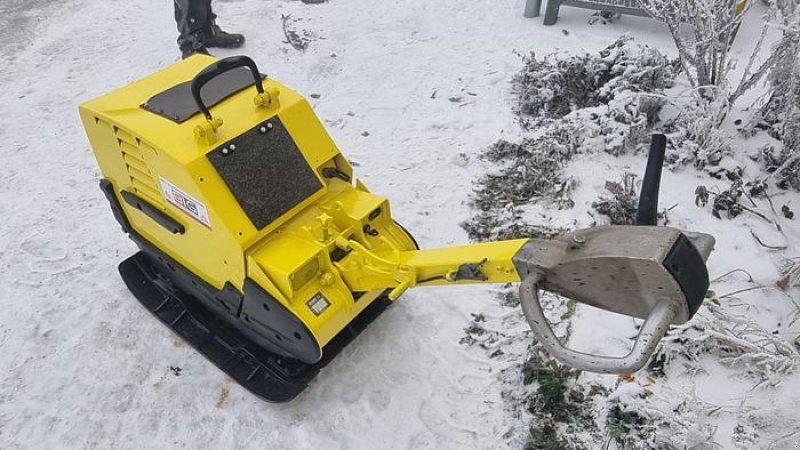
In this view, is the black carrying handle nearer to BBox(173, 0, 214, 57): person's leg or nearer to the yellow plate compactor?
the yellow plate compactor

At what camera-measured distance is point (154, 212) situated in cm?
340

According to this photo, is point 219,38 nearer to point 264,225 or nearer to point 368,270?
point 264,225

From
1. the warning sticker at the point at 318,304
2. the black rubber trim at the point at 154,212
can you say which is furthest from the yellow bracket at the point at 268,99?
the warning sticker at the point at 318,304

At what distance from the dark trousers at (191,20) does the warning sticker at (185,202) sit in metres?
3.32

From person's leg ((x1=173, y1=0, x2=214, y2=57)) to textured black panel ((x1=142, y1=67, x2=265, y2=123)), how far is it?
281 centimetres

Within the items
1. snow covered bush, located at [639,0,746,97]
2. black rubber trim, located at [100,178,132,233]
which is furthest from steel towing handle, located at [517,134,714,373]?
snow covered bush, located at [639,0,746,97]

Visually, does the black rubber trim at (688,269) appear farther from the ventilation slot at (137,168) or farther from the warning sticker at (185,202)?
the ventilation slot at (137,168)

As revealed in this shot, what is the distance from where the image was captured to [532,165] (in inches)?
192

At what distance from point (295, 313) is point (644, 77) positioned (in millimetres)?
3665

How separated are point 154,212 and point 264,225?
0.70 m

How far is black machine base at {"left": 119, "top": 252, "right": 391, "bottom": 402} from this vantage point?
350 cm

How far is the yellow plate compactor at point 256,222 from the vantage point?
301cm

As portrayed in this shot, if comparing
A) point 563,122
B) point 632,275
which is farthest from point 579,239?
point 563,122

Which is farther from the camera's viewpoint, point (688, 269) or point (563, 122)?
point (563, 122)
